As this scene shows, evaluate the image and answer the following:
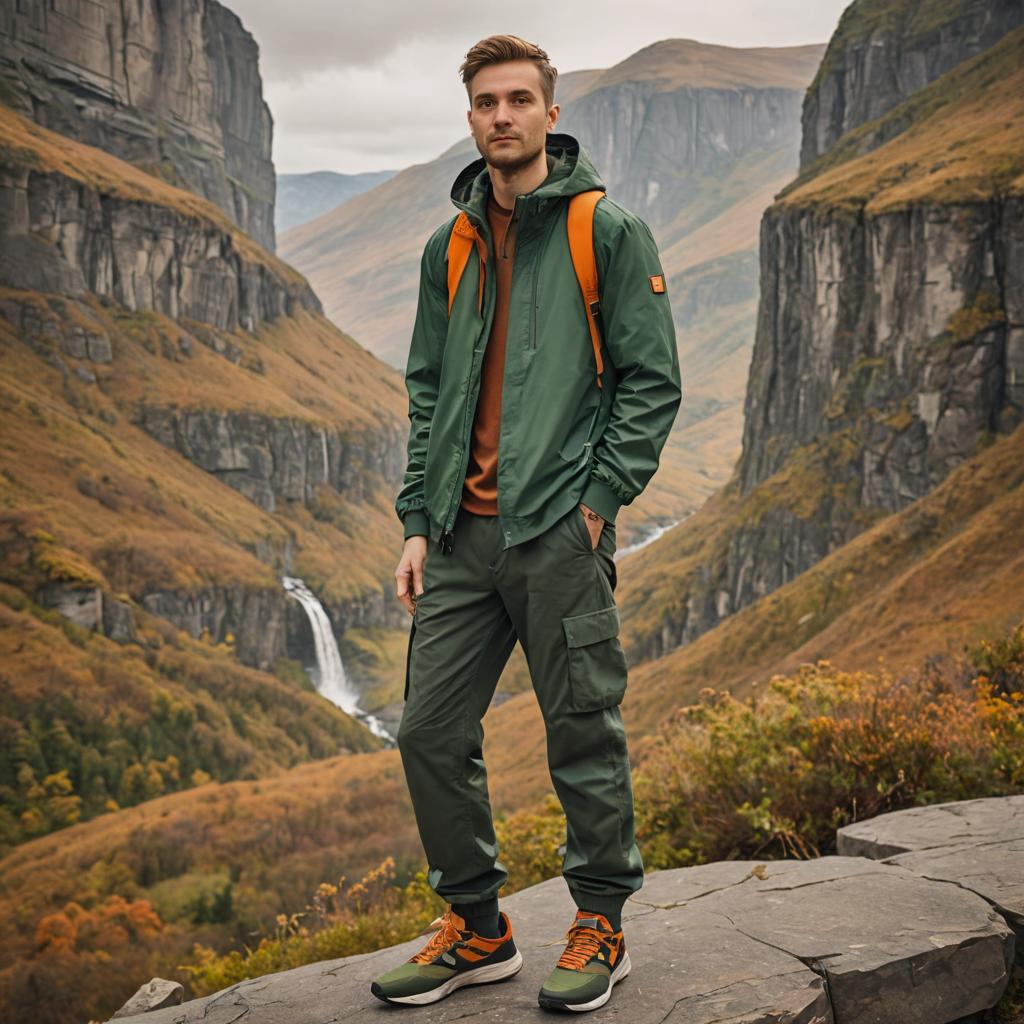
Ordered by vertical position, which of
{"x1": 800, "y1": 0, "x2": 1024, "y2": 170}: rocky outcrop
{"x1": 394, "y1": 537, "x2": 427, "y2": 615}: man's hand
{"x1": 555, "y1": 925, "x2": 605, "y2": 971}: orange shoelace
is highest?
{"x1": 800, "y1": 0, "x2": 1024, "y2": 170}: rocky outcrop

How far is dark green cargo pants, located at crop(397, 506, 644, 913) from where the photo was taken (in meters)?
4.58

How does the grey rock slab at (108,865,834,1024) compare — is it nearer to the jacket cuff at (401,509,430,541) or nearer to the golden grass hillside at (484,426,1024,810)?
the jacket cuff at (401,509,430,541)

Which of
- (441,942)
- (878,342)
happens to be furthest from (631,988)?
(878,342)

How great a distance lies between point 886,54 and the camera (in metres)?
109

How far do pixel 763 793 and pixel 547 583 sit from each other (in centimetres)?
404

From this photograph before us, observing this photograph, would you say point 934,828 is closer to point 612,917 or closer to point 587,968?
point 612,917

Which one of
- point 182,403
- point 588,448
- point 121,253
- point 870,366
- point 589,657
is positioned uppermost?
point 121,253

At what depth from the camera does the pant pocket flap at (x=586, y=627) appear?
455 cm

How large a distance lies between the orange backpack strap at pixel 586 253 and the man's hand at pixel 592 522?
64 centimetres

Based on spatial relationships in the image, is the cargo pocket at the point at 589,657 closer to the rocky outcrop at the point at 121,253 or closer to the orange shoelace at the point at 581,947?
the orange shoelace at the point at 581,947

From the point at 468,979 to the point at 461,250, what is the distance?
314cm

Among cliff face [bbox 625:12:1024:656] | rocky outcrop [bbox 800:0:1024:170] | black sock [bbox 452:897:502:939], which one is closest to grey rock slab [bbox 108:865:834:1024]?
black sock [bbox 452:897:502:939]

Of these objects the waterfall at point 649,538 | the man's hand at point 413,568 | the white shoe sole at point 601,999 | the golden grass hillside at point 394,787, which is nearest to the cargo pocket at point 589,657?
the man's hand at point 413,568

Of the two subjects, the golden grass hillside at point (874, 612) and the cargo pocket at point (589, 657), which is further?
the golden grass hillside at point (874, 612)
